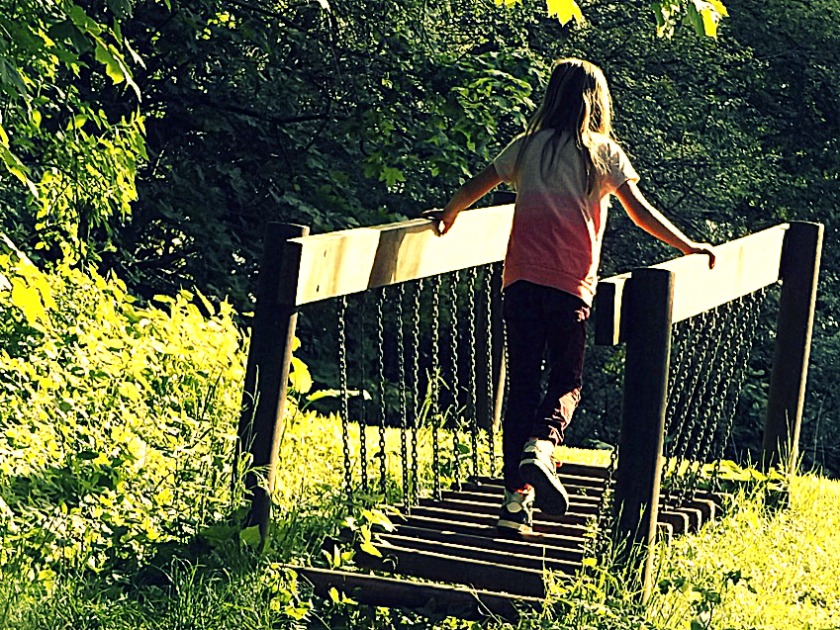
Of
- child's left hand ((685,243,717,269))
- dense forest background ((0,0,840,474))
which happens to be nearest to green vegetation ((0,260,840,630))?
child's left hand ((685,243,717,269))

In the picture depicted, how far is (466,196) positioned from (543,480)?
47.9 inches

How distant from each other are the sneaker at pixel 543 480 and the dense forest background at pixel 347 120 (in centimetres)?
400

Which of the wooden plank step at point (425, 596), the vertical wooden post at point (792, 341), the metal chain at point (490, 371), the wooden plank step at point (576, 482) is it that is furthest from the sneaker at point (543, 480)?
the vertical wooden post at point (792, 341)

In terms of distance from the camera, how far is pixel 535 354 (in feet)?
18.3

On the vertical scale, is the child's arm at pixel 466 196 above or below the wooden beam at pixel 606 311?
above

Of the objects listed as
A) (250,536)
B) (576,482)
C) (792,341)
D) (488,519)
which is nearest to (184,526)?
(250,536)

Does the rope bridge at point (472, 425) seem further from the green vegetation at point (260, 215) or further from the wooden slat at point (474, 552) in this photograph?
the green vegetation at point (260, 215)

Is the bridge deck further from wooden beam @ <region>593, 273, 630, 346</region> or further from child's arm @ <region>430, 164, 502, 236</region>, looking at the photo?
child's arm @ <region>430, 164, 502, 236</region>

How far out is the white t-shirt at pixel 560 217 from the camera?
548cm

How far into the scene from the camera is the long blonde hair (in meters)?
5.53

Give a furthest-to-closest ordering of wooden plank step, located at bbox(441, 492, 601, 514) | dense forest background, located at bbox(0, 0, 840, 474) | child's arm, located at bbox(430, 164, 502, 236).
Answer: dense forest background, located at bbox(0, 0, 840, 474) → wooden plank step, located at bbox(441, 492, 601, 514) → child's arm, located at bbox(430, 164, 502, 236)

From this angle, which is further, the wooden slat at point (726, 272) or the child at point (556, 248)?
the child at point (556, 248)

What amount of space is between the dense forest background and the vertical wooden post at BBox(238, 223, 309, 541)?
3569 millimetres

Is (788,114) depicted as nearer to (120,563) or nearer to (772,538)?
(772,538)
